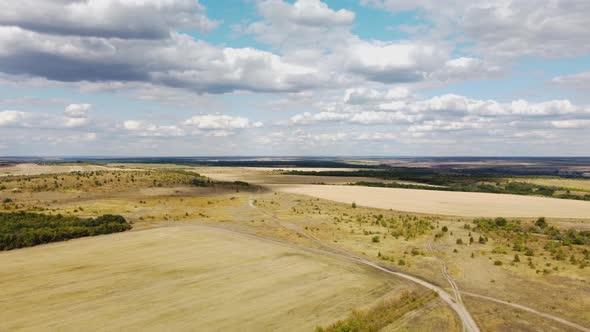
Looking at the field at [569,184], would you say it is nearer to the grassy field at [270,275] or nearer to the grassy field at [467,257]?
the grassy field at [270,275]

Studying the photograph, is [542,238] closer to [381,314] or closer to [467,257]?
[467,257]

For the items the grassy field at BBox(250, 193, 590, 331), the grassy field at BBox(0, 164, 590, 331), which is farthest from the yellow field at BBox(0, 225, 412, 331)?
the grassy field at BBox(250, 193, 590, 331)

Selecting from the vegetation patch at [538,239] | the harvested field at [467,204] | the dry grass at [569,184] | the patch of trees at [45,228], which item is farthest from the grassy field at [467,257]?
the dry grass at [569,184]

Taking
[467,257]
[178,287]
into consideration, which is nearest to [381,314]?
[178,287]

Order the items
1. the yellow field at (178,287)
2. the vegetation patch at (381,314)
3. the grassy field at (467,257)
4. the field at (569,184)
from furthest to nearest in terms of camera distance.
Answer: the field at (569,184) → the grassy field at (467,257) → the yellow field at (178,287) → the vegetation patch at (381,314)

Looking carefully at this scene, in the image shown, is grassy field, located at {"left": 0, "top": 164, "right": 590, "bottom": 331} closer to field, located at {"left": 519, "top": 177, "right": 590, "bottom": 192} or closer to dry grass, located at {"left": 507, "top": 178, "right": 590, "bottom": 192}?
field, located at {"left": 519, "top": 177, "right": 590, "bottom": 192}
